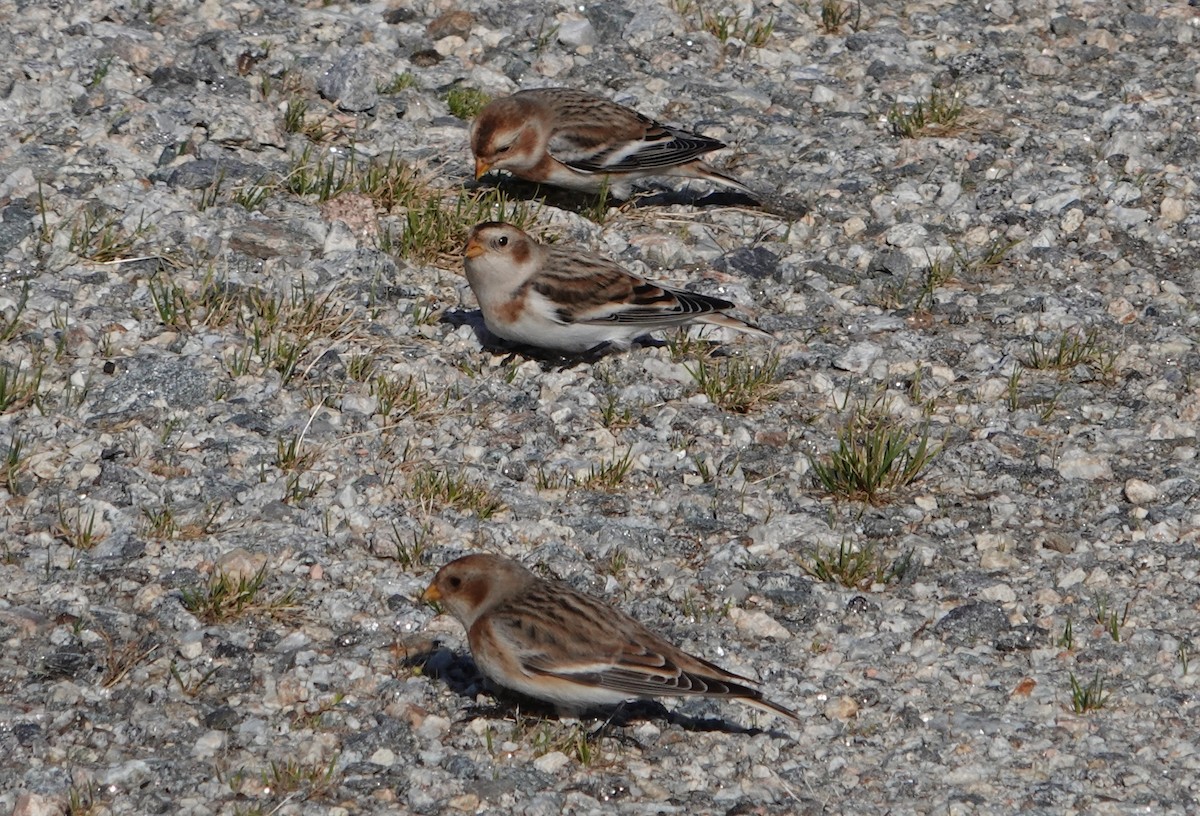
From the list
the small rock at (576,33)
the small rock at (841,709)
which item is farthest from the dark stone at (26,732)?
the small rock at (576,33)

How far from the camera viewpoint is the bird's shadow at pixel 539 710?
17.6 ft

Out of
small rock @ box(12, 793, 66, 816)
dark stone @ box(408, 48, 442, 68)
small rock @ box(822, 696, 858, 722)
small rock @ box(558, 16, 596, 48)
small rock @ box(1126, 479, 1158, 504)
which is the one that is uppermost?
small rock @ box(558, 16, 596, 48)

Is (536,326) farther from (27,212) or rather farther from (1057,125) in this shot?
(1057,125)

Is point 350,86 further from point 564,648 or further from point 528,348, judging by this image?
point 564,648

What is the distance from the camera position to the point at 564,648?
525 centimetres

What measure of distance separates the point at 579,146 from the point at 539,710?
12.2 ft

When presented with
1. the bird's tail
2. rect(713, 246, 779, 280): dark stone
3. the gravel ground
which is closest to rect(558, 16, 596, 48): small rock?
the gravel ground

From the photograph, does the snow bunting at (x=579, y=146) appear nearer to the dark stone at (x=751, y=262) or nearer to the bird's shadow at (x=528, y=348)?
the dark stone at (x=751, y=262)

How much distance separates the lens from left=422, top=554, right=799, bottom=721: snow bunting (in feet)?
16.8

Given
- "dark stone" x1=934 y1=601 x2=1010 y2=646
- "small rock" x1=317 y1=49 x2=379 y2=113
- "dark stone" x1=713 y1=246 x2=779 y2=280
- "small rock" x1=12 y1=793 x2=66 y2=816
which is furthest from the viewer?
"small rock" x1=317 y1=49 x2=379 y2=113

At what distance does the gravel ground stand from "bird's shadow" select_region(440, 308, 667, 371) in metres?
0.06

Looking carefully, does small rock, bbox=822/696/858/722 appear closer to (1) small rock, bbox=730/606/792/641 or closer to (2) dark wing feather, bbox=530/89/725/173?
(1) small rock, bbox=730/606/792/641

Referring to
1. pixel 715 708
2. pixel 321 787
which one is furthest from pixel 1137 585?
pixel 321 787

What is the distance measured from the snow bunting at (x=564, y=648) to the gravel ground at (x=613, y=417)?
0.64ft
